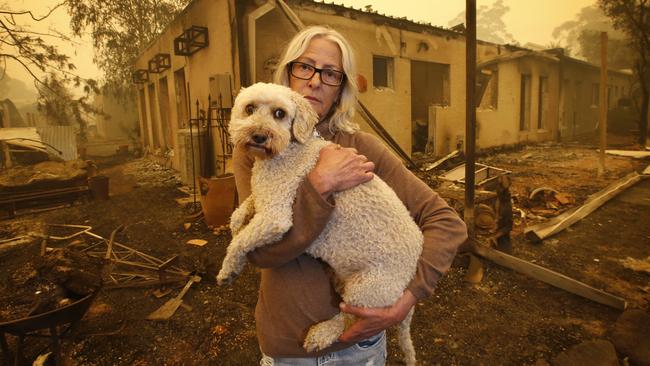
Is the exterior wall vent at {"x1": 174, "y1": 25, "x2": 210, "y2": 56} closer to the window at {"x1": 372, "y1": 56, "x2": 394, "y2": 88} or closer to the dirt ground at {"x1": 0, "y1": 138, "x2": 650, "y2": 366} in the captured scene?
the dirt ground at {"x1": 0, "y1": 138, "x2": 650, "y2": 366}

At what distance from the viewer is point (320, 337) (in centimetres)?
123

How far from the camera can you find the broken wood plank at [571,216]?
5254 millimetres

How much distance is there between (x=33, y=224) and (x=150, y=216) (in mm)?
2368

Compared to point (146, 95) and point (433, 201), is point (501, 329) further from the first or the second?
point (146, 95)

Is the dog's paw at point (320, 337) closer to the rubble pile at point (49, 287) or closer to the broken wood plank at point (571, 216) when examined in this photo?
the rubble pile at point (49, 287)

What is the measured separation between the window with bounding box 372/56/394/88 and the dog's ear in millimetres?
10204

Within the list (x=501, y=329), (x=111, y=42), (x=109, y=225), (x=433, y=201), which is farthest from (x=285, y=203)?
(x=111, y=42)

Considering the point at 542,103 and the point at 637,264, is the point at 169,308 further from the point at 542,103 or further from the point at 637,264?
the point at 542,103

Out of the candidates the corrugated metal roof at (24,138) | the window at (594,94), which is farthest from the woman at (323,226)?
the window at (594,94)

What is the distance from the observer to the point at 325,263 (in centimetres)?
135

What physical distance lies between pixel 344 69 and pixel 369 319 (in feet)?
3.40

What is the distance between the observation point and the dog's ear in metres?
1.40

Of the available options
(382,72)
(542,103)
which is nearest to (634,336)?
(382,72)

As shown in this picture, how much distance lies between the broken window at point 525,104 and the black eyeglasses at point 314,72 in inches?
706
